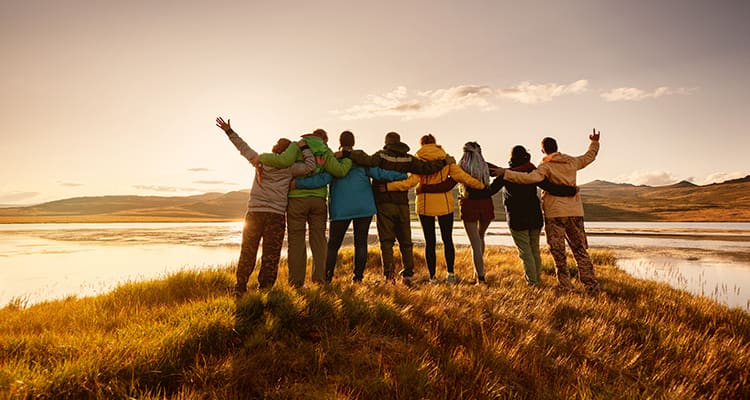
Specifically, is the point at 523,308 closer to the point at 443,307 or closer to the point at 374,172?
the point at 443,307

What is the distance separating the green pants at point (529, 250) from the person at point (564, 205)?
383 mm

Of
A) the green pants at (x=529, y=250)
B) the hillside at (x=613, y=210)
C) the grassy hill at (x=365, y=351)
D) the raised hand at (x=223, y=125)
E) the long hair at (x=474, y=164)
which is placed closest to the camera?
the grassy hill at (x=365, y=351)

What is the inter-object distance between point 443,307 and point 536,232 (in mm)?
3535

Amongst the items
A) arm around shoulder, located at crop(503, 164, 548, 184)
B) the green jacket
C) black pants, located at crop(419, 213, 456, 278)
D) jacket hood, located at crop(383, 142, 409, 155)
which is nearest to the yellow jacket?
black pants, located at crop(419, 213, 456, 278)

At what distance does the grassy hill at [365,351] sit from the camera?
9.15ft

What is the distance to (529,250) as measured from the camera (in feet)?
23.5

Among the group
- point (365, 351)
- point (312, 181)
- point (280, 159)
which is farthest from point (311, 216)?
point (365, 351)

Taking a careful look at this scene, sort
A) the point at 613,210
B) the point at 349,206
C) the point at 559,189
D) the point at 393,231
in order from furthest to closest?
the point at 613,210 → the point at 393,231 → the point at 559,189 → the point at 349,206

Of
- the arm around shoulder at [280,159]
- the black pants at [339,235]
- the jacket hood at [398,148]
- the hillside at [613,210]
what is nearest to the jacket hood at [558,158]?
the jacket hood at [398,148]

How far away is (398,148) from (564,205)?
11.0 feet

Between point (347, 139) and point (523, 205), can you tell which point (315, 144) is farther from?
point (523, 205)

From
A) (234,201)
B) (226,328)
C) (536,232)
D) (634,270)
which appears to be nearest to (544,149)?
(536,232)

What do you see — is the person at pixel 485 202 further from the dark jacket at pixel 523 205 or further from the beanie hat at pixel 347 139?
the beanie hat at pixel 347 139

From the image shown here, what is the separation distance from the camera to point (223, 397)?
2.60m
